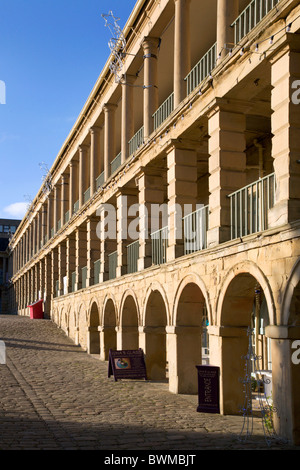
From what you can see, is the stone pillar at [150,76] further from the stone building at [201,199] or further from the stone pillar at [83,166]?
the stone pillar at [83,166]

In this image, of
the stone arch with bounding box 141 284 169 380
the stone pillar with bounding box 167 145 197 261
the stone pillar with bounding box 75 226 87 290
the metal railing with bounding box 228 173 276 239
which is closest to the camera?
the metal railing with bounding box 228 173 276 239

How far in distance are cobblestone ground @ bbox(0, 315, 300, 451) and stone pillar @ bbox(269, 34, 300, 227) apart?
3764 millimetres

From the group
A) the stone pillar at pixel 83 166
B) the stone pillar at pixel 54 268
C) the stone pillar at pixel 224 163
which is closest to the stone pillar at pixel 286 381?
the stone pillar at pixel 224 163

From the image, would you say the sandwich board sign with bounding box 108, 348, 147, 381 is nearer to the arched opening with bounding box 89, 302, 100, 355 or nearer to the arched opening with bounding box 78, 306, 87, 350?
the arched opening with bounding box 89, 302, 100, 355

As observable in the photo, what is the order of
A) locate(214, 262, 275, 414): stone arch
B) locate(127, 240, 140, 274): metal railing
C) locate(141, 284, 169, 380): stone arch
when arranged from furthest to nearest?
locate(127, 240, 140, 274): metal railing
locate(141, 284, 169, 380): stone arch
locate(214, 262, 275, 414): stone arch

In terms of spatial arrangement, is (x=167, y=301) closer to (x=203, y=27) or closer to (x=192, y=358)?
(x=192, y=358)

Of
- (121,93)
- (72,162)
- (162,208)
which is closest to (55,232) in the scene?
(72,162)

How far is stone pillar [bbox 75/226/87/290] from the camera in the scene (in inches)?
1120

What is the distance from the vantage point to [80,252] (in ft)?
93.8

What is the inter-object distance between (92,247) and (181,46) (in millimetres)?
12109

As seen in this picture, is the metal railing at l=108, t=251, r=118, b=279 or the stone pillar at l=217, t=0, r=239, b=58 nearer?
the stone pillar at l=217, t=0, r=239, b=58

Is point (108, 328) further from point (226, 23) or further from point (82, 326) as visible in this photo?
point (226, 23)

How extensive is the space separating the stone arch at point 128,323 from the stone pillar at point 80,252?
9382mm

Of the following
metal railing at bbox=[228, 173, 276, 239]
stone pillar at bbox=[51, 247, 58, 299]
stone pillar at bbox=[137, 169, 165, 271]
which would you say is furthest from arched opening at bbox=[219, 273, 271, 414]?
stone pillar at bbox=[51, 247, 58, 299]
